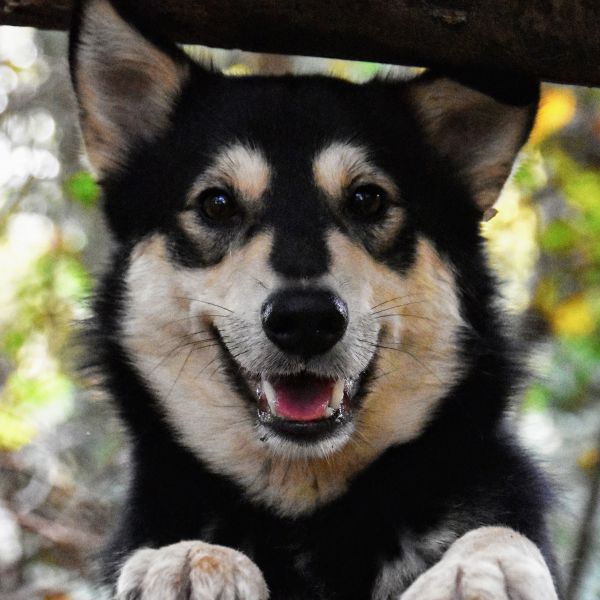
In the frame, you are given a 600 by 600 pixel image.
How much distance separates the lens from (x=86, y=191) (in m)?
5.26

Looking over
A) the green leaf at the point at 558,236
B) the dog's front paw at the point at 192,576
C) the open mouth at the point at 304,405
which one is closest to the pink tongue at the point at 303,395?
the open mouth at the point at 304,405

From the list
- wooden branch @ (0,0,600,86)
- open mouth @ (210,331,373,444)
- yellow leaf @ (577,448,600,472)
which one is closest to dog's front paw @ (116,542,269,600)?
open mouth @ (210,331,373,444)

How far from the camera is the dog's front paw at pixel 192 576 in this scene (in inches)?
96.3

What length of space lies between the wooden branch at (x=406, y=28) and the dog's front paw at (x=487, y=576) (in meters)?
1.38

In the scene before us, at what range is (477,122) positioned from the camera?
3379mm

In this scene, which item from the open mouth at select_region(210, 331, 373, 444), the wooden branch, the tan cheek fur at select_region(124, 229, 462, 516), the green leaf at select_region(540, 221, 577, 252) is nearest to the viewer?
the wooden branch

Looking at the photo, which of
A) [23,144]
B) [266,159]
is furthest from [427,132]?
[23,144]

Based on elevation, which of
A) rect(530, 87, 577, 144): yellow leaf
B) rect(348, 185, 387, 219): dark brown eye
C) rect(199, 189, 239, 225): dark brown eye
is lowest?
rect(530, 87, 577, 144): yellow leaf

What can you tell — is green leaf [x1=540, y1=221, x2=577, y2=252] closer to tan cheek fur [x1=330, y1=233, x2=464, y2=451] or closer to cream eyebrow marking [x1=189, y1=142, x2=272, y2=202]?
tan cheek fur [x1=330, y1=233, x2=464, y2=451]

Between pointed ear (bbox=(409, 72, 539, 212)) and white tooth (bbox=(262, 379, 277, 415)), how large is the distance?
1.09 metres

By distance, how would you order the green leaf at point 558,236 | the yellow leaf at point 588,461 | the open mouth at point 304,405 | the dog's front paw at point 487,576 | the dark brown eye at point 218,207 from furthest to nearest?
the yellow leaf at point 588,461 → the green leaf at point 558,236 → the dark brown eye at point 218,207 → the open mouth at point 304,405 → the dog's front paw at point 487,576

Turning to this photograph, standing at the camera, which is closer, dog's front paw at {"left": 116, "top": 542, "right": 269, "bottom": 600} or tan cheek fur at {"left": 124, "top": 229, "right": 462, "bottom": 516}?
dog's front paw at {"left": 116, "top": 542, "right": 269, "bottom": 600}

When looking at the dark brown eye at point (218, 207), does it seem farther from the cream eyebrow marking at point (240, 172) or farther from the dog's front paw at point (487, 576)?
the dog's front paw at point (487, 576)

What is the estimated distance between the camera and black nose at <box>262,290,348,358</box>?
2.67 m
